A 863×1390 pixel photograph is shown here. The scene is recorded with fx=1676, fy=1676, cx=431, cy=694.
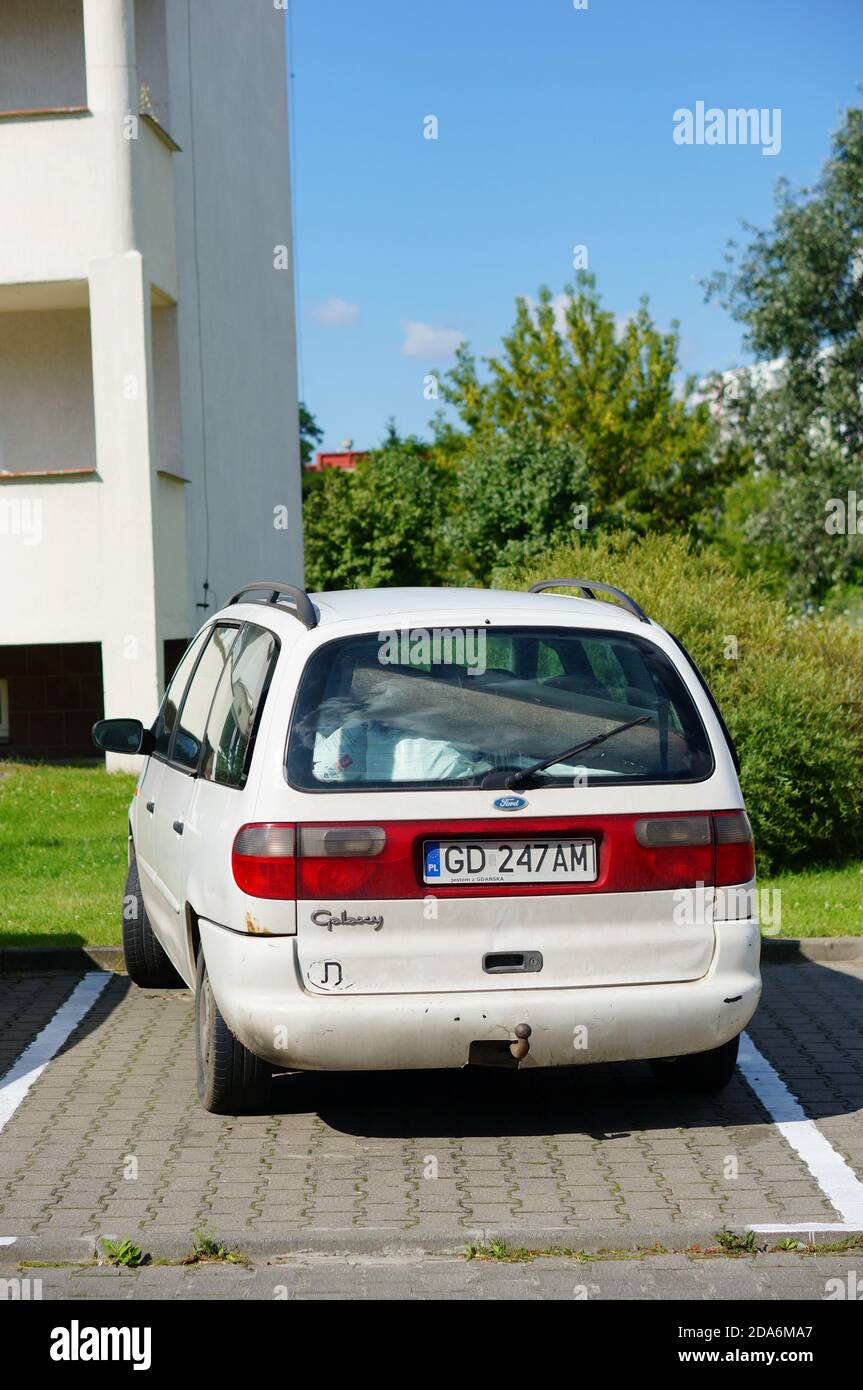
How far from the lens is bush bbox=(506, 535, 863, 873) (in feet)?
36.4

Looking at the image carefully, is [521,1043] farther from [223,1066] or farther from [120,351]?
[120,351]

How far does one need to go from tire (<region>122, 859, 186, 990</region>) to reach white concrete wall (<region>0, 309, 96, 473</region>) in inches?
471

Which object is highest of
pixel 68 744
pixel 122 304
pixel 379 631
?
pixel 122 304

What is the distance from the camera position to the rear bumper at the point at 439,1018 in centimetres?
527

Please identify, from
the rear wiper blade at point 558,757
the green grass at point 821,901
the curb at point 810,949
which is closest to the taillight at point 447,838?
the rear wiper blade at point 558,757

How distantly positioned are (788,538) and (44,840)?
21.7m

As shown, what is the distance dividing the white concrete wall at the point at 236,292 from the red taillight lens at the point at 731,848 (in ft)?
47.7

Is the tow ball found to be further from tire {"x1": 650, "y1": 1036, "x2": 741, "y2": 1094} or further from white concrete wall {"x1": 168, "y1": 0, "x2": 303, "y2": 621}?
white concrete wall {"x1": 168, "y1": 0, "x2": 303, "y2": 621}

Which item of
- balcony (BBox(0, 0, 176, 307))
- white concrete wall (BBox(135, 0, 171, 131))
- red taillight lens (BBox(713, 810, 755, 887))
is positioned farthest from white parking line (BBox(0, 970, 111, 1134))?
white concrete wall (BBox(135, 0, 171, 131))

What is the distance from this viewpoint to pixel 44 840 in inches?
503

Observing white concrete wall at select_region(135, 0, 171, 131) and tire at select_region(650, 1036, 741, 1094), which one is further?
white concrete wall at select_region(135, 0, 171, 131)
